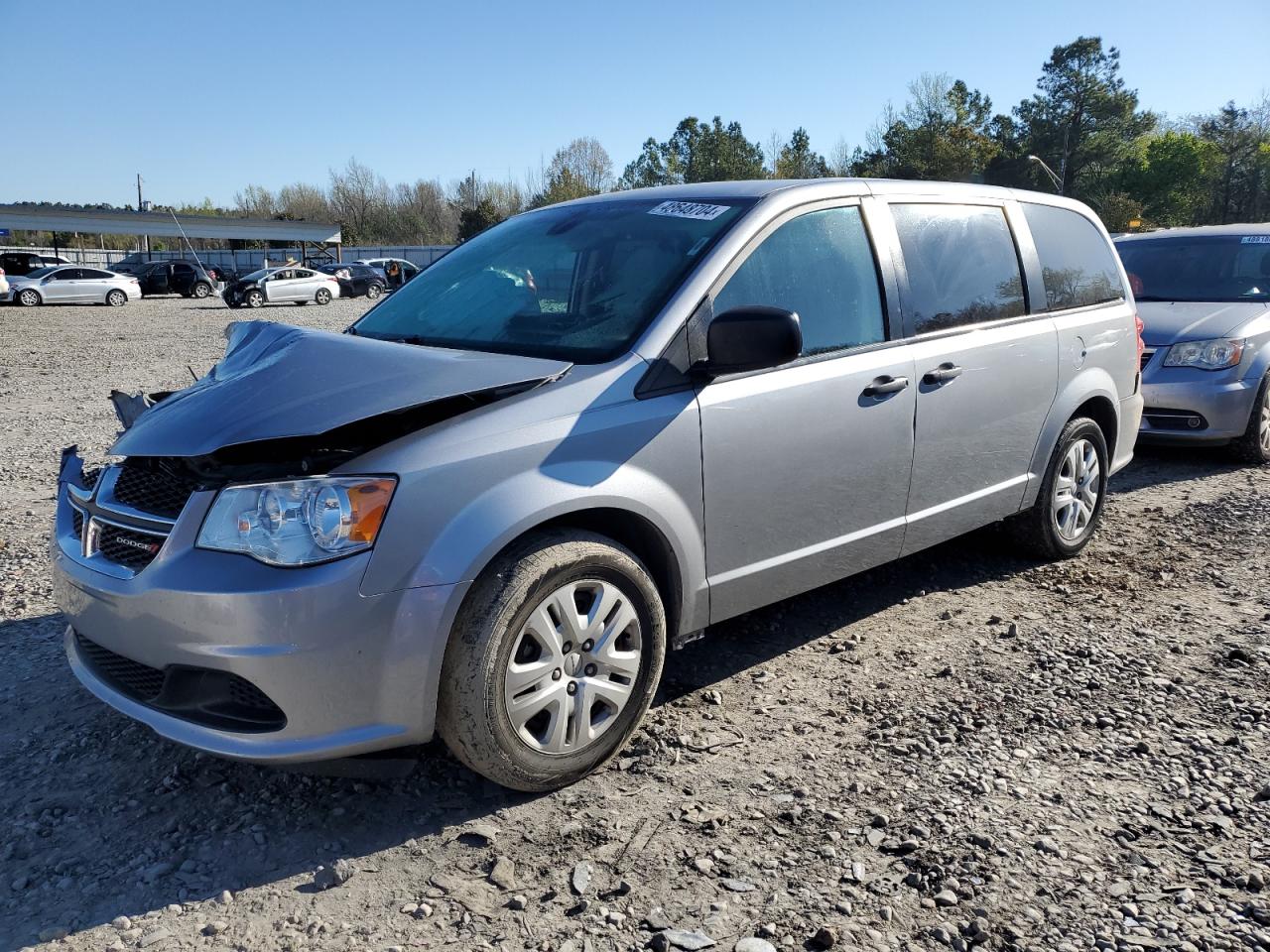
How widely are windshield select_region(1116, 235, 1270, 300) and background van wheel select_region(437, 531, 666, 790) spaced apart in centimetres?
718

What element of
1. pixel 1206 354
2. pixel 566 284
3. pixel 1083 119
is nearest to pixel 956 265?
pixel 566 284

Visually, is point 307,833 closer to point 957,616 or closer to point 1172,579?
point 957,616

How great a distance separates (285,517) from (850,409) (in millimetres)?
2071

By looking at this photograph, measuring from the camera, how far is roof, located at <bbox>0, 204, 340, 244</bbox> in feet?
183

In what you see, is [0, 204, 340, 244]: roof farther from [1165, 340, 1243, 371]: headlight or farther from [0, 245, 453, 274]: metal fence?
[1165, 340, 1243, 371]: headlight

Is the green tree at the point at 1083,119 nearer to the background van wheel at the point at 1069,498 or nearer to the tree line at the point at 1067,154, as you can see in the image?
the tree line at the point at 1067,154

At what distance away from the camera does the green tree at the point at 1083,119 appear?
2552 inches

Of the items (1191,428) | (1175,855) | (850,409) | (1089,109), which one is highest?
(1089,109)

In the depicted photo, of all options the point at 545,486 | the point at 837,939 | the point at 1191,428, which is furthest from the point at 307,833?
the point at 1191,428

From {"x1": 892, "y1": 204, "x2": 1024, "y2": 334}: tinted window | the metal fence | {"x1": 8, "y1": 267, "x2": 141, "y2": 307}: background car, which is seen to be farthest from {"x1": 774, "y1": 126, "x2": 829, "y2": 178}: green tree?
{"x1": 892, "y1": 204, "x2": 1024, "y2": 334}: tinted window

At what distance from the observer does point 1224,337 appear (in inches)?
288

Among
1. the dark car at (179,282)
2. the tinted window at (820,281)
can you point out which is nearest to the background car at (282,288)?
the dark car at (179,282)

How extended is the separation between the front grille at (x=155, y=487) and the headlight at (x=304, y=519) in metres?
0.20

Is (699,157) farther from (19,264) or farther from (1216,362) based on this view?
(1216,362)
